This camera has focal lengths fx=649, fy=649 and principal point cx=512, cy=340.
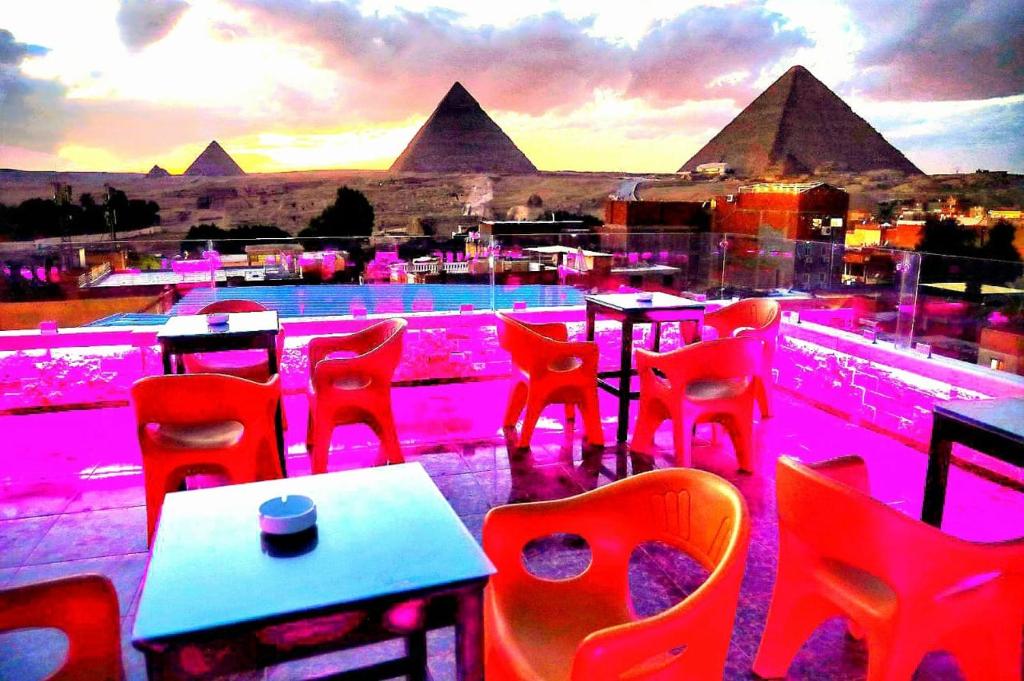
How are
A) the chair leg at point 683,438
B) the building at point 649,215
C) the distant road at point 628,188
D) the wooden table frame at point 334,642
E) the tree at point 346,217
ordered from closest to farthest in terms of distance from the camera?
the wooden table frame at point 334,642, the chair leg at point 683,438, the building at point 649,215, the tree at point 346,217, the distant road at point 628,188

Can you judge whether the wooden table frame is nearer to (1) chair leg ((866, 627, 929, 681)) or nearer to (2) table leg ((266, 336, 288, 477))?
(1) chair leg ((866, 627, 929, 681))

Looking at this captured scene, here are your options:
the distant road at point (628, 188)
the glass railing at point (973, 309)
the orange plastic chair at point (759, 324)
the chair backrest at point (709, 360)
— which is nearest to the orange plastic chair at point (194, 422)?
the chair backrest at point (709, 360)

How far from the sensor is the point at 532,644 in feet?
4.75

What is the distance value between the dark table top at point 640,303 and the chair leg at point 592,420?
0.56m

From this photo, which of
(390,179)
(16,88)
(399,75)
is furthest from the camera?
(390,179)

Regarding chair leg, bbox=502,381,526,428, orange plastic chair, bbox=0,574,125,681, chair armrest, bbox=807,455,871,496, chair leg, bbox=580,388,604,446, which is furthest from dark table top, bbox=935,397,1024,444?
chair leg, bbox=502,381,526,428

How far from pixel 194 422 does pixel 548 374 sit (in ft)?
5.74

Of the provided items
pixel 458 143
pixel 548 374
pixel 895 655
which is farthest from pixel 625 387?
pixel 458 143

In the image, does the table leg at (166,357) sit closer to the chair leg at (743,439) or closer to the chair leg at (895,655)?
the chair leg at (743,439)

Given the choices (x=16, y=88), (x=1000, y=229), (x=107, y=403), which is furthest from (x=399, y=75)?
(x=1000, y=229)

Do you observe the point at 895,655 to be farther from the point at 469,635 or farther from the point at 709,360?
the point at 709,360

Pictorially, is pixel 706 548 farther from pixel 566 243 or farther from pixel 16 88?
pixel 16 88

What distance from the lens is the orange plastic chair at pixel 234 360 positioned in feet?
11.5

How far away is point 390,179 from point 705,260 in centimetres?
3811
